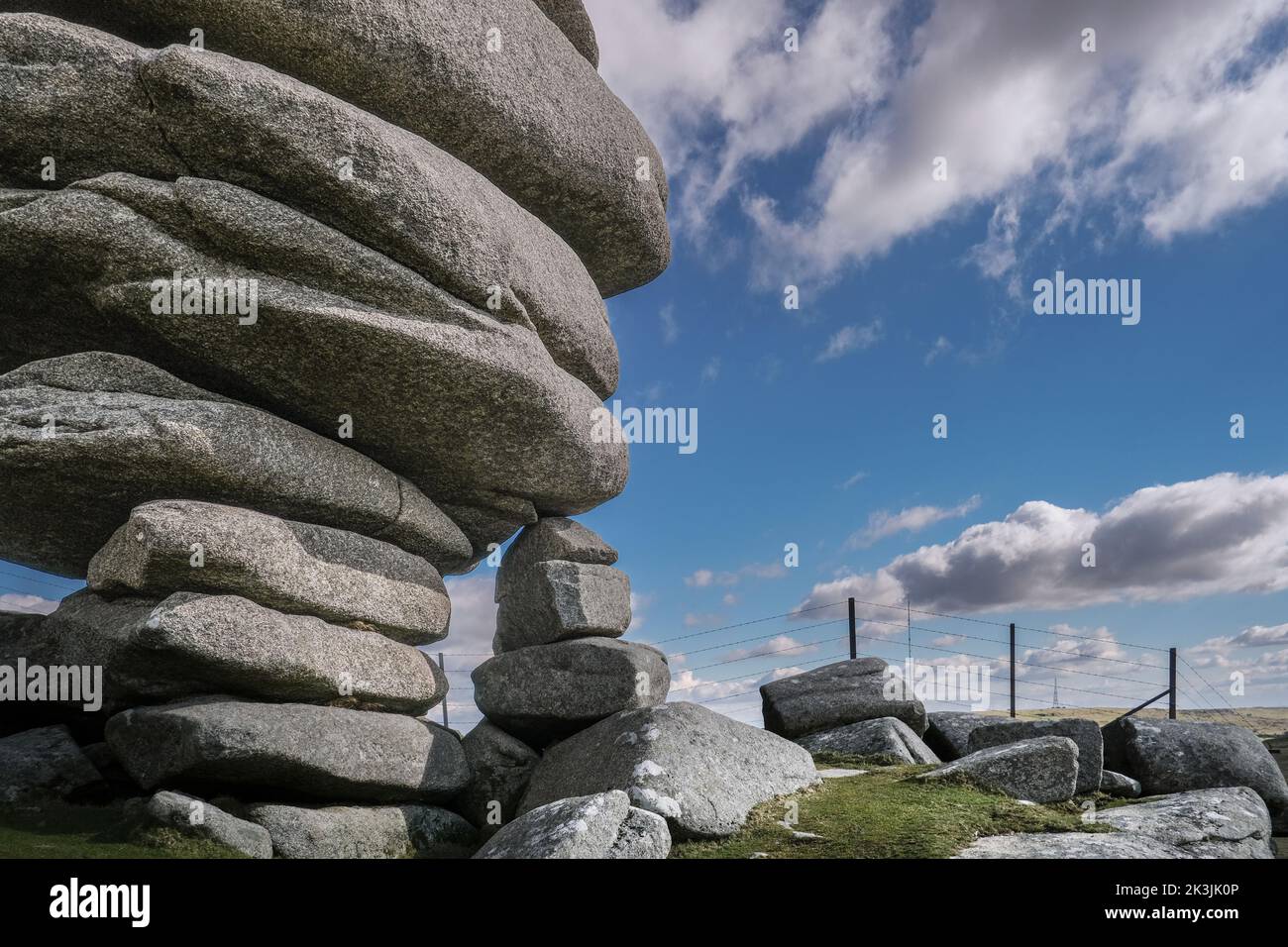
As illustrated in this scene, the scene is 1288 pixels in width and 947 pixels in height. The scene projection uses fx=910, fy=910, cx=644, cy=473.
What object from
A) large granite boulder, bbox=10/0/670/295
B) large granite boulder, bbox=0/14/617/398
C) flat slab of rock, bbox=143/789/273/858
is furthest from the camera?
large granite boulder, bbox=10/0/670/295

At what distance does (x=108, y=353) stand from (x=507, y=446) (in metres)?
5.72

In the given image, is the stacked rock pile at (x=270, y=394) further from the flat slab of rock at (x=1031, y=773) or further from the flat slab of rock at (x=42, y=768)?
the flat slab of rock at (x=1031, y=773)

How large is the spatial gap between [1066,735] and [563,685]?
26.7ft

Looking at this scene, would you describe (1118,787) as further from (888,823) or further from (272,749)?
(272,749)

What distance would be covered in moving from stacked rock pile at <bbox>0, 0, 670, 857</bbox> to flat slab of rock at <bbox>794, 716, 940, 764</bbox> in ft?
13.4

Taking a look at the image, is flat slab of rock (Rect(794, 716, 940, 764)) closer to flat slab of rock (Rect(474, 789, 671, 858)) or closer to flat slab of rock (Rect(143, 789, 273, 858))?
flat slab of rock (Rect(474, 789, 671, 858))

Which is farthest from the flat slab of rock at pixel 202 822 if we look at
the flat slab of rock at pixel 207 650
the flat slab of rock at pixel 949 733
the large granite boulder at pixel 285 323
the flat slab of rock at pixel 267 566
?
the flat slab of rock at pixel 949 733

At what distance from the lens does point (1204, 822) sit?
1094 centimetres

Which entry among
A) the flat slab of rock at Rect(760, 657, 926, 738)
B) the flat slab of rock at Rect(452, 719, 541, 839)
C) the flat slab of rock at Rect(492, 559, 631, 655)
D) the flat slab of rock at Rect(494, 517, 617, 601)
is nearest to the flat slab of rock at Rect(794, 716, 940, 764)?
the flat slab of rock at Rect(760, 657, 926, 738)

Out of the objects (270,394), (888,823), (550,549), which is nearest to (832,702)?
(550,549)

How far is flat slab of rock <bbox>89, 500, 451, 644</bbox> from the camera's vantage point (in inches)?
452

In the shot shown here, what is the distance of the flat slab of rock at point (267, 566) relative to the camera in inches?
452

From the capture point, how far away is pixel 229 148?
12227mm

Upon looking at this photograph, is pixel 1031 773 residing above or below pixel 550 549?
below
